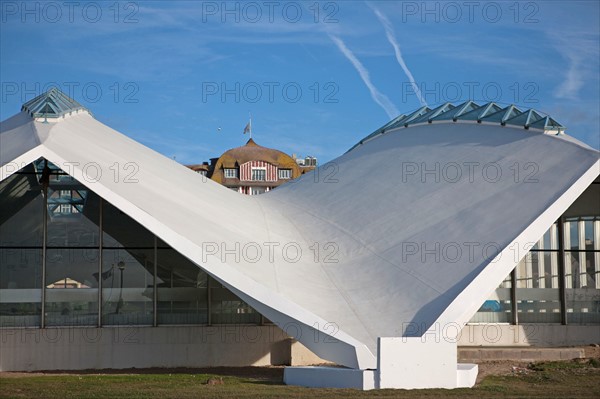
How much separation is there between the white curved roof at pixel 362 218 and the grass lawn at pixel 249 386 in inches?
65.3

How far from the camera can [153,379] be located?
2619cm

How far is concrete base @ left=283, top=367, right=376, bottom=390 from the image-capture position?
2273cm

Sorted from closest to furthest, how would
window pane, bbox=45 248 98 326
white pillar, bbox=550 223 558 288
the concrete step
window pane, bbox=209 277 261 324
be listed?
window pane, bbox=45 248 98 326, the concrete step, window pane, bbox=209 277 261 324, white pillar, bbox=550 223 558 288

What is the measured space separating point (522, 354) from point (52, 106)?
1754 cm

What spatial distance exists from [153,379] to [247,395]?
4799mm

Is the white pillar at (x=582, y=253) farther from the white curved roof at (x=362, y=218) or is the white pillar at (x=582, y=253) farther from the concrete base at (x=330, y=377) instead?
the concrete base at (x=330, y=377)

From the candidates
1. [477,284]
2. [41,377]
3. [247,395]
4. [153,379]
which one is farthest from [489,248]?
[41,377]

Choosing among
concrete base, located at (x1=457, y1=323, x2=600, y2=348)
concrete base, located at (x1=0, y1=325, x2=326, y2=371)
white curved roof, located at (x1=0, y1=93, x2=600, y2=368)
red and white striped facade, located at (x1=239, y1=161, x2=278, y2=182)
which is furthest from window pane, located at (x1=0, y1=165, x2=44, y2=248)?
red and white striped facade, located at (x1=239, y1=161, x2=278, y2=182)

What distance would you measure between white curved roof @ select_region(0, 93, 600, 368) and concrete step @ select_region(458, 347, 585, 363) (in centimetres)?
558

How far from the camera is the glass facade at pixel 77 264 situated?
31.5m

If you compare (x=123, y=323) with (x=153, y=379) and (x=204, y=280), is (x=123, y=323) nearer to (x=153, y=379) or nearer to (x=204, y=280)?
(x=204, y=280)

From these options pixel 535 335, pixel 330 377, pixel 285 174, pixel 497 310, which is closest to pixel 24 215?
pixel 330 377

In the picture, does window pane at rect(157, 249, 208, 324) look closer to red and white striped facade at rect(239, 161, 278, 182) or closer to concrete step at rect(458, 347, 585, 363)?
concrete step at rect(458, 347, 585, 363)

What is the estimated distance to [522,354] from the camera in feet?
108
